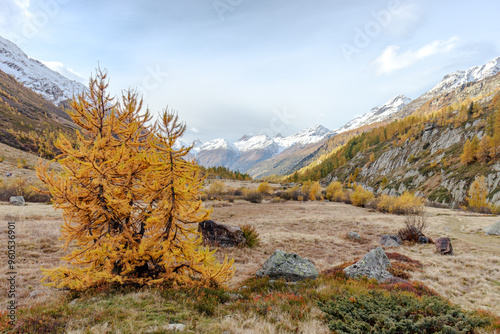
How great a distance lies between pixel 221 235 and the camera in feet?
54.3

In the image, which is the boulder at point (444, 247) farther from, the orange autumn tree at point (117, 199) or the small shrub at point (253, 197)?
the small shrub at point (253, 197)

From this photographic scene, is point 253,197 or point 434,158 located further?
point 434,158

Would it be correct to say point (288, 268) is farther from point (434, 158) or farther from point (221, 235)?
point (434, 158)

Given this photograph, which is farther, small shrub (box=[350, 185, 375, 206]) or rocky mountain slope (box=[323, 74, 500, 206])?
rocky mountain slope (box=[323, 74, 500, 206])

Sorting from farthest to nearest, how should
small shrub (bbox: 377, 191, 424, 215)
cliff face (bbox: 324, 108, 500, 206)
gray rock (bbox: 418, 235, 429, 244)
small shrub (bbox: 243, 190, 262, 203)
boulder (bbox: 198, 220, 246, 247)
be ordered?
cliff face (bbox: 324, 108, 500, 206) → small shrub (bbox: 243, 190, 262, 203) → small shrub (bbox: 377, 191, 424, 215) → gray rock (bbox: 418, 235, 429, 244) → boulder (bbox: 198, 220, 246, 247)

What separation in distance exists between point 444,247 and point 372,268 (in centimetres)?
1018

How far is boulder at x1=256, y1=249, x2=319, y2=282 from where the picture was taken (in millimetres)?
9602

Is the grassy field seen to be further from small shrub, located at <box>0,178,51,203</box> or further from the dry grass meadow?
small shrub, located at <box>0,178,51,203</box>

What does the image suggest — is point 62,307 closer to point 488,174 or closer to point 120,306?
point 120,306

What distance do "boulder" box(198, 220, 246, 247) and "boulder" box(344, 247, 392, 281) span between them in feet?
27.3

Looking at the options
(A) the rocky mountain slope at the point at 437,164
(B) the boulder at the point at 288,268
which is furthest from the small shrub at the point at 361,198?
(B) the boulder at the point at 288,268

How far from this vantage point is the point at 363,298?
6.56 metres

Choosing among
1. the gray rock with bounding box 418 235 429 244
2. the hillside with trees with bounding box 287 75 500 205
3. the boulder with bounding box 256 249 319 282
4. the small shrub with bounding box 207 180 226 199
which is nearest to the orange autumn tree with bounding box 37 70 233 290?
the boulder with bounding box 256 249 319 282

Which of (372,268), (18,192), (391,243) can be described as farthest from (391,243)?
(18,192)
